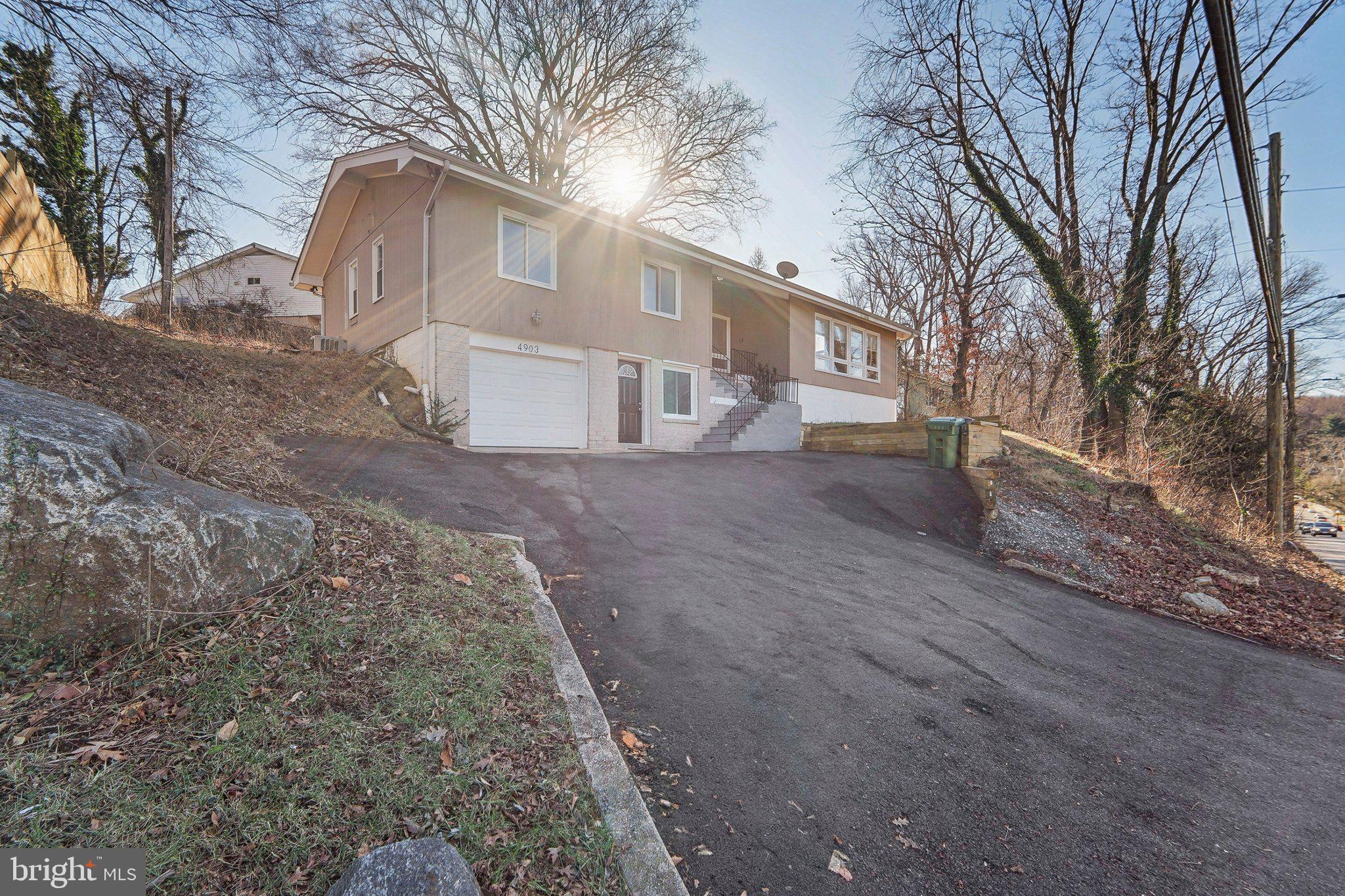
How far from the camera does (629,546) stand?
591 cm

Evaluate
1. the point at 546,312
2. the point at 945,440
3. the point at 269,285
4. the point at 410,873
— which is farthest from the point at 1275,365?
the point at 269,285

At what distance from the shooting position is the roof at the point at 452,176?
35.3ft

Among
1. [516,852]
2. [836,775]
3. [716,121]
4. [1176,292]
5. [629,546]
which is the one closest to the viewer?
[516,852]

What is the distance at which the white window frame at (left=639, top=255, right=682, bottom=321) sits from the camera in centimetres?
Result: 1448

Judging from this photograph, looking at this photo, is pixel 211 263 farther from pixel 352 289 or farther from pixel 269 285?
pixel 269 285

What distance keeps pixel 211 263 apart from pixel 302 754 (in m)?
15.6

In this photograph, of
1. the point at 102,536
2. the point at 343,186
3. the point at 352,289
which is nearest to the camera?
the point at 102,536

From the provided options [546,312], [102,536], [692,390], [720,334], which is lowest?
[102,536]

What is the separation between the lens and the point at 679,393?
1530 centimetres

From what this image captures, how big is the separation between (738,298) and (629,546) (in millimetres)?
14536

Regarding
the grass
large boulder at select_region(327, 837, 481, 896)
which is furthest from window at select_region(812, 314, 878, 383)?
large boulder at select_region(327, 837, 481, 896)

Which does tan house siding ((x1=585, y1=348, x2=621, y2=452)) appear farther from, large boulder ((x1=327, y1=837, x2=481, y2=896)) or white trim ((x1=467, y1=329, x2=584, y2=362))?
large boulder ((x1=327, y1=837, x2=481, y2=896))

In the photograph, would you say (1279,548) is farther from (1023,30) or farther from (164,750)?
(164,750)

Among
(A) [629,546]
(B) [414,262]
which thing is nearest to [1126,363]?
(A) [629,546]
